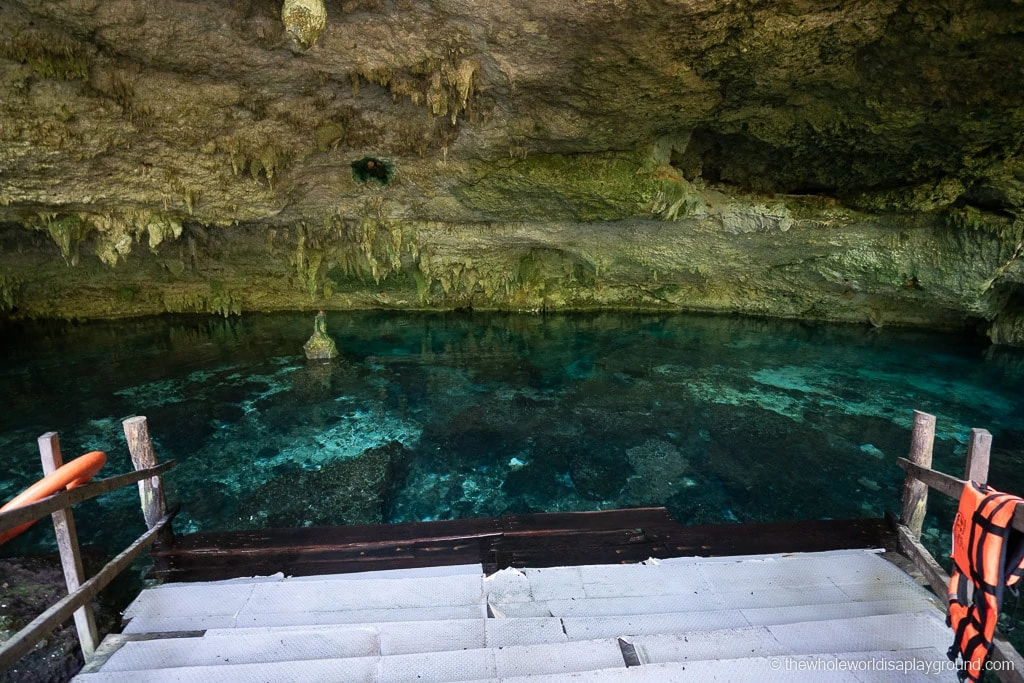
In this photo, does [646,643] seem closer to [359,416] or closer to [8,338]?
[359,416]

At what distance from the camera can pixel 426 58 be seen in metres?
6.28

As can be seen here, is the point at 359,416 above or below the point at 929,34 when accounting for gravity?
below

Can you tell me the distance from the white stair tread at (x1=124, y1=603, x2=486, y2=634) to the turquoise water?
2.62m

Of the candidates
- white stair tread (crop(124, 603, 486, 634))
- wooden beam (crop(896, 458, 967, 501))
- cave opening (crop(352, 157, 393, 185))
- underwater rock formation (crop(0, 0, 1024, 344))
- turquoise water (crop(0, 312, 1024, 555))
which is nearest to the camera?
wooden beam (crop(896, 458, 967, 501))

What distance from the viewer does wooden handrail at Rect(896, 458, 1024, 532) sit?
2.30 m

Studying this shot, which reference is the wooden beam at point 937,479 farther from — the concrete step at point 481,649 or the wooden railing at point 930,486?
the concrete step at point 481,649

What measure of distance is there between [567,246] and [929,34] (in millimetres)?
8648

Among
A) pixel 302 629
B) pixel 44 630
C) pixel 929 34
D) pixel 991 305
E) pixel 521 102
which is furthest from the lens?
pixel 991 305

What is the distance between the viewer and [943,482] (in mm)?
3244

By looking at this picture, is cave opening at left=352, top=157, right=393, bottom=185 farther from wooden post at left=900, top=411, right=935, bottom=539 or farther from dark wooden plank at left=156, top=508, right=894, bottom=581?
wooden post at left=900, top=411, right=935, bottom=539

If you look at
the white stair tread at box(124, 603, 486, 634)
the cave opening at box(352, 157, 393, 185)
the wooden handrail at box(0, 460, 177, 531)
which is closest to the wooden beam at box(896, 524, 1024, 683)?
the white stair tread at box(124, 603, 486, 634)

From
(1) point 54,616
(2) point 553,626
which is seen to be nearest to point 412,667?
(2) point 553,626

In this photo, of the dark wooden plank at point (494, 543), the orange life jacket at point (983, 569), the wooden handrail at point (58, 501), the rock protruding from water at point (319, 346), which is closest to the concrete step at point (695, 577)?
the dark wooden plank at point (494, 543)

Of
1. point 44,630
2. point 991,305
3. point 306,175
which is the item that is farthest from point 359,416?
point 991,305
